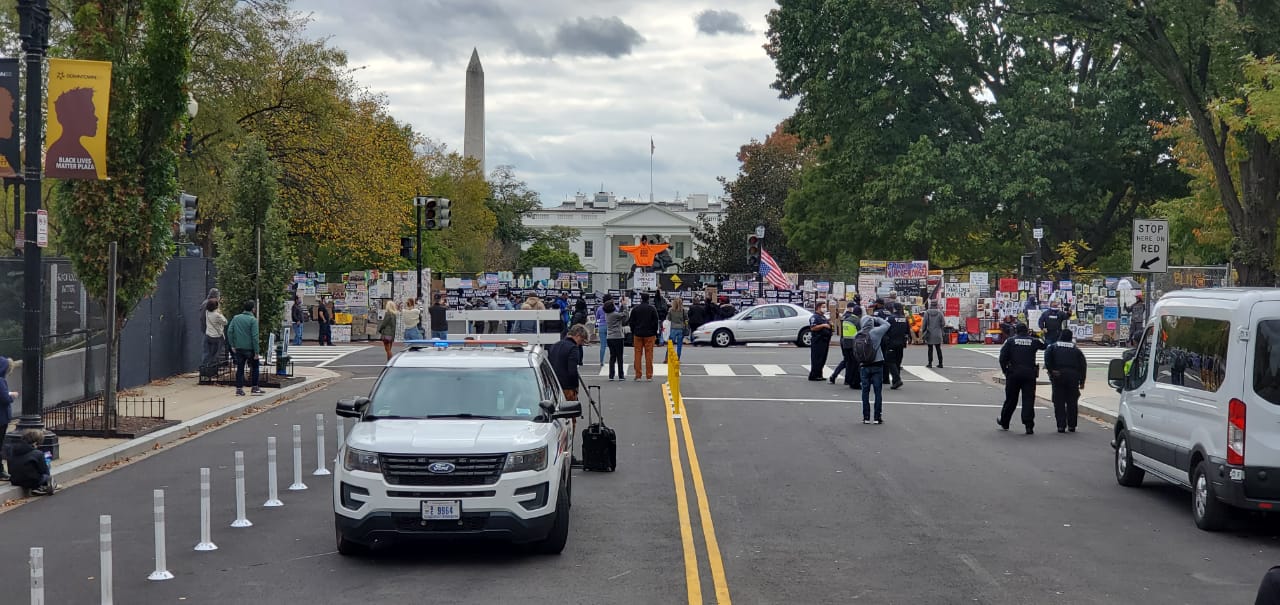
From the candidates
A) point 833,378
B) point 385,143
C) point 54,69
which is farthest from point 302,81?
point 54,69

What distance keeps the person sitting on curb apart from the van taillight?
1191 cm

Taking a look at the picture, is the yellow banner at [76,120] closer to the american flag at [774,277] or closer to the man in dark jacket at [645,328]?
the man in dark jacket at [645,328]

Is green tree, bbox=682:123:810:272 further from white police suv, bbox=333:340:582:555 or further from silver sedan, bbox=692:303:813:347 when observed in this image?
white police suv, bbox=333:340:582:555

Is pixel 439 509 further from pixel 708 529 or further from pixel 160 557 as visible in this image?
pixel 708 529

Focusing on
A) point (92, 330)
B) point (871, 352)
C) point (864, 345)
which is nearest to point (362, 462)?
point (864, 345)

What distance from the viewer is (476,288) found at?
47.0 m

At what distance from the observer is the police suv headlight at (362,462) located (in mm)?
10008

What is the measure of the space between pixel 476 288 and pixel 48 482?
33056mm

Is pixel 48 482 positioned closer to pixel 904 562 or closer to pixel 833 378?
pixel 904 562

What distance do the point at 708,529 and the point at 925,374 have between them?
66.5 feet

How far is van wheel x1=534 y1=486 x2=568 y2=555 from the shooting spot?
10.4 meters

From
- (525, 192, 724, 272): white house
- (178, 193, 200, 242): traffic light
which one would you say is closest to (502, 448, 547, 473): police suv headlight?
(178, 193, 200, 242): traffic light

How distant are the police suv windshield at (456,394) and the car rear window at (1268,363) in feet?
20.8

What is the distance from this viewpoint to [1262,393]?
37.3ft
